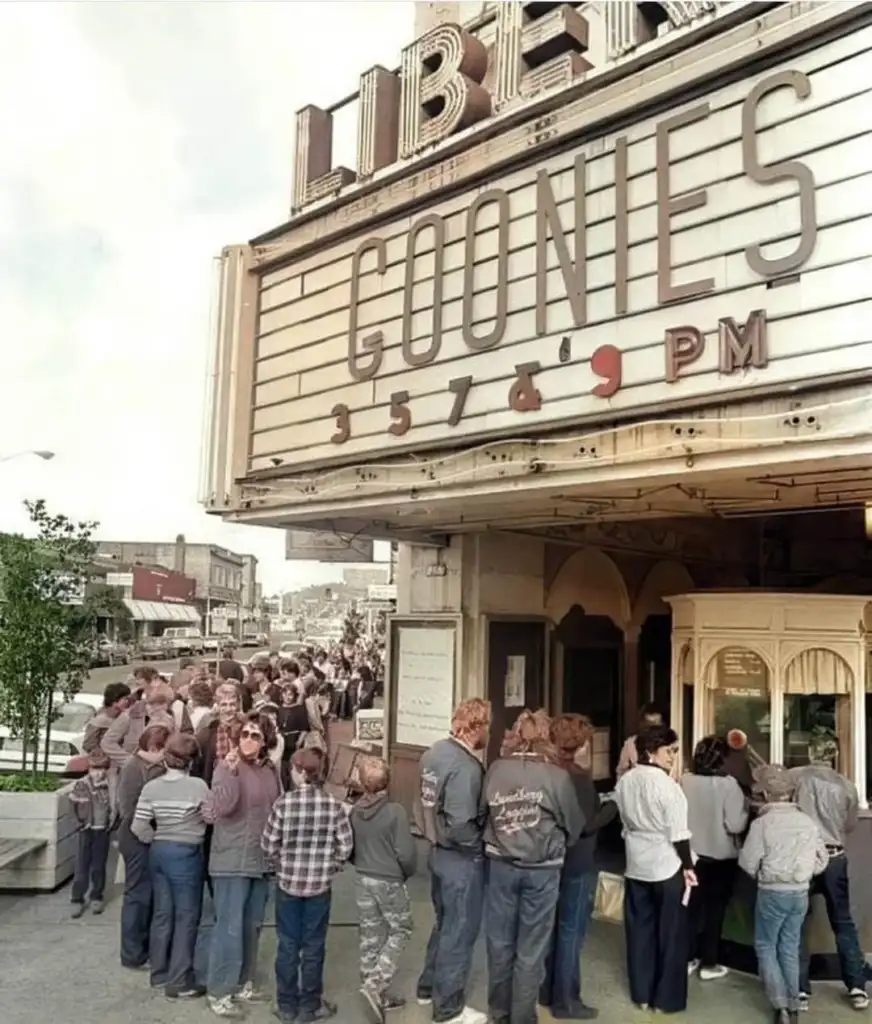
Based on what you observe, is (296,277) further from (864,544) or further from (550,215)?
(864,544)

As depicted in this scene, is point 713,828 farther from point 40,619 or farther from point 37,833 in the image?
point 40,619

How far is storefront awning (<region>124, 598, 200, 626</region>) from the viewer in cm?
6744

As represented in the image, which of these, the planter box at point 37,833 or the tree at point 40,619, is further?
the tree at point 40,619

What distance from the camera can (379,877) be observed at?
5.46 meters

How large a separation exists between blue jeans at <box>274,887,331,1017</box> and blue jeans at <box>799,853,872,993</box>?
3.06m

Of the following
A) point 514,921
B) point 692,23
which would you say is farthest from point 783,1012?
point 692,23

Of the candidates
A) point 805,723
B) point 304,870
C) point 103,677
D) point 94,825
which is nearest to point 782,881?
point 805,723

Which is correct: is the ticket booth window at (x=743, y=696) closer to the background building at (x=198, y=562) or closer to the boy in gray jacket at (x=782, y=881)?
the boy in gray jacket at (x=782, y=881)

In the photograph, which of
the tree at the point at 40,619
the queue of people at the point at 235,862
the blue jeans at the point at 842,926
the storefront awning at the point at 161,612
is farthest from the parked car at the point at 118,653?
the blue jeans at the point at 842,926

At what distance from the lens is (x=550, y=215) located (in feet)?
20.6

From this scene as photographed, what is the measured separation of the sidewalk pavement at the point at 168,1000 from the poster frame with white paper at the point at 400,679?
2.06 metres

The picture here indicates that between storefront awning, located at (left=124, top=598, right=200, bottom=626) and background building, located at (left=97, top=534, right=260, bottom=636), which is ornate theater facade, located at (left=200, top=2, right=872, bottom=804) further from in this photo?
background building, located at (left=97, top=534, right=260, bottom=636)

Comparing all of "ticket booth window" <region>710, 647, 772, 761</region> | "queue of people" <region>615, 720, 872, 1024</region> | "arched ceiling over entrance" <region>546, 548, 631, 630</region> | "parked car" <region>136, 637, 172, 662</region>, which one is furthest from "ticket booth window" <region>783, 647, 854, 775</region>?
"parked car" <region>136, 637, 172, 662</region>

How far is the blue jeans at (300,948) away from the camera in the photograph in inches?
214
